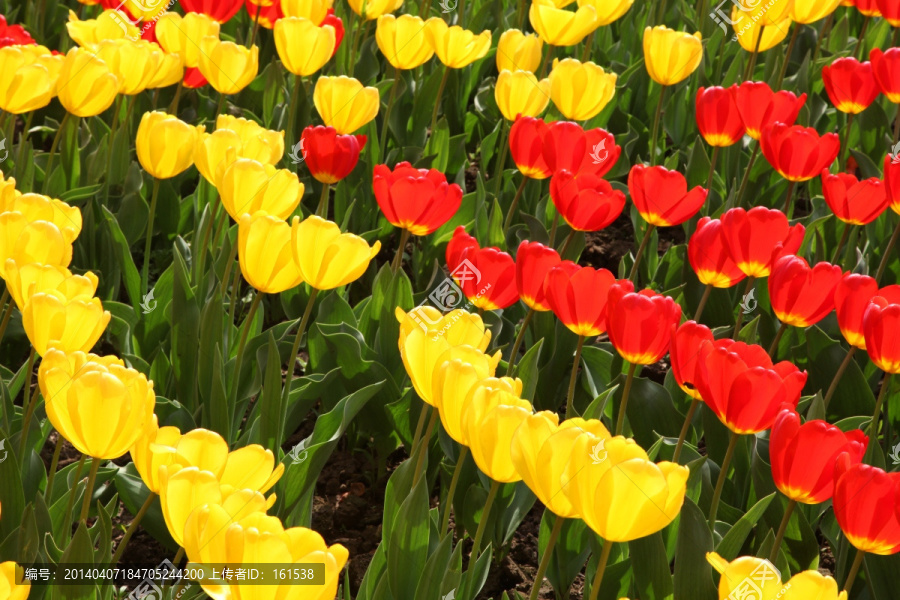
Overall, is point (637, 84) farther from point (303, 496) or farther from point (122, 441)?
point (122, 441)

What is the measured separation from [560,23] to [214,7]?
1021mm

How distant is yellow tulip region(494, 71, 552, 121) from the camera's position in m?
2.65

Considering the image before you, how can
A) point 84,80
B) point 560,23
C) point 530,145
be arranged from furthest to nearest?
point 560,23
point 530,145
point 84,80

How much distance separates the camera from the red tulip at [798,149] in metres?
2.38

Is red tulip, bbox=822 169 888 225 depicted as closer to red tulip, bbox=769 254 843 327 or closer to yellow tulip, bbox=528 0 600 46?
red tulip, bbox=769 254 843 327

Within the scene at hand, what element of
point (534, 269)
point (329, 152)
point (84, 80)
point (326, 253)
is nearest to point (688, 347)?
point (534, 269)

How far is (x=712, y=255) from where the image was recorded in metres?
1.99

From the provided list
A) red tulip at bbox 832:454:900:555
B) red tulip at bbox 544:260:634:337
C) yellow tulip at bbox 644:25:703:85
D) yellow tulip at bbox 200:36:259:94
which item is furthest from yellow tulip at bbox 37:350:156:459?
yellow tulip at bbox 644:25:703:85

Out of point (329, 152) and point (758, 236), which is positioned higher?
point (758, 236)

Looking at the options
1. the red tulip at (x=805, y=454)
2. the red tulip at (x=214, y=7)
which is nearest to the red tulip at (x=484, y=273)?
the red tulip at (x=805, y=454)

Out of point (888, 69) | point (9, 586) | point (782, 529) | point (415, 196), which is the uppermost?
point (888, 69)

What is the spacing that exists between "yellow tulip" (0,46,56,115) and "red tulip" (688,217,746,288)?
4.69ft

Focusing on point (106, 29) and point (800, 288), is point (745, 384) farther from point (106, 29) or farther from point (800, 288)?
point (106, 29)

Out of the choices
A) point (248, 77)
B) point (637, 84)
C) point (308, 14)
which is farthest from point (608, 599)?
point (637, 84)
